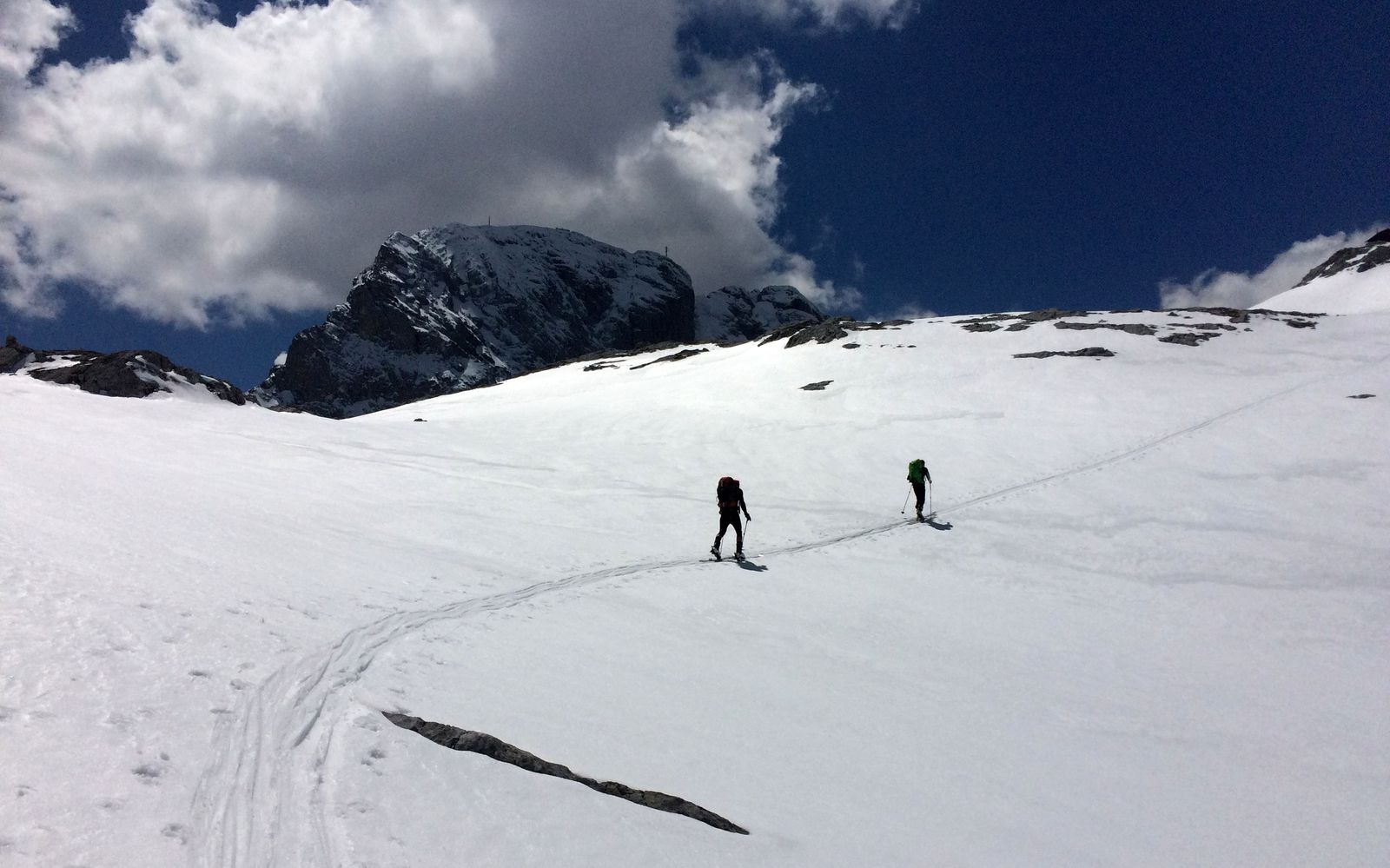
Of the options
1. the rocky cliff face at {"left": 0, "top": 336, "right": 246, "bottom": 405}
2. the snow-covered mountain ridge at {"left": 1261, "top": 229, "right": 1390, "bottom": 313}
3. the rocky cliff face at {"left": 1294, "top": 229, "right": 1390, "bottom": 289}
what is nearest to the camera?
the rocky cliff face at {"left": 0, "top": 336, "right": 246, "bottom": 405}

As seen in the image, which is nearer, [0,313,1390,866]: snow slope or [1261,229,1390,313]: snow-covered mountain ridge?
[0,313,1390,866]: snow slope

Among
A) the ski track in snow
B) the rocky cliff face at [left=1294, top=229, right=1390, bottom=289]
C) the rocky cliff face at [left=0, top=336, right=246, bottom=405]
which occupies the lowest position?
the ski track in snow

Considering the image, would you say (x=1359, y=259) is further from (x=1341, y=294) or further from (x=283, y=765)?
(x=283, y=765)

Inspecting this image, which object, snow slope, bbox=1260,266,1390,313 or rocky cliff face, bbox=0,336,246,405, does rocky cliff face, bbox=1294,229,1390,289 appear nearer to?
snow slope, bbox=1260,266,1390,313

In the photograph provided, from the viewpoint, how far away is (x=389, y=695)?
700cm

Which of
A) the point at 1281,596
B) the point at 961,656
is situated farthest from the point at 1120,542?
the point at 961,656

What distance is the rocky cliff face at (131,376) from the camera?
29297 mm

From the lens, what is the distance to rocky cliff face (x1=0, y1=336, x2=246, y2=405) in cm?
2930

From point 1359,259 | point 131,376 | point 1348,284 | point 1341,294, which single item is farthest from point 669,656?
point 1359,259

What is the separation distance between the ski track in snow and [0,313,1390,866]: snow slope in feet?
0.10

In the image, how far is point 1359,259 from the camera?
9931 cm

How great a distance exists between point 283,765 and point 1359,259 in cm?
13983

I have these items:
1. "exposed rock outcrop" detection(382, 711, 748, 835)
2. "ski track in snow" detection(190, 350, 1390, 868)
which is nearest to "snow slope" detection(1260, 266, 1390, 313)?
"exposed rock outcrop" detection(382, 711, 748, 835)

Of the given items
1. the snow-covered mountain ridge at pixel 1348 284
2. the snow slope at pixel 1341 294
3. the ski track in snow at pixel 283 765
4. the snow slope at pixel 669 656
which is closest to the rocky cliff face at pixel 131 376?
the snow slope at pixel 669 656
